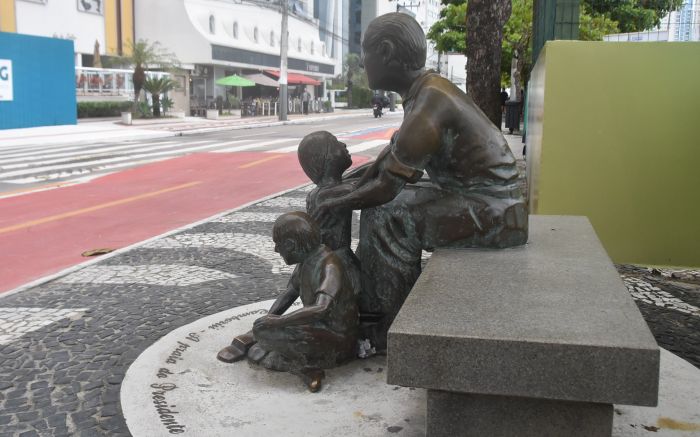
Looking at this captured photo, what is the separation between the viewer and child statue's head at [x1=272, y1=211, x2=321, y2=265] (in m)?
3.51

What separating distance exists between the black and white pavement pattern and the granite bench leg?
140cm

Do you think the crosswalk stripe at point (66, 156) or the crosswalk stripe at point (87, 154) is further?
the crosswalk stripe at point (66, 156)

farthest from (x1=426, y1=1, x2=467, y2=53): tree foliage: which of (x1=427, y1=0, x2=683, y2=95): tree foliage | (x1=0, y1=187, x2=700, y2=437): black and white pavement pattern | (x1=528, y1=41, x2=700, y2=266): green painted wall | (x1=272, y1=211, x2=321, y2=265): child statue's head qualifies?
(x1=272, y1=211, x2=321, y2=265): child statue's head

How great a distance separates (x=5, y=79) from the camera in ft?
78.6

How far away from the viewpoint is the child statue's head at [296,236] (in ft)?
11.5

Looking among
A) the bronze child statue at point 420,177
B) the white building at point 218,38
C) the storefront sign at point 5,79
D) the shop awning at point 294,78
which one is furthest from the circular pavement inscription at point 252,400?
the shop awning at point 294,78

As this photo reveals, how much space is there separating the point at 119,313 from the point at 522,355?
336cm

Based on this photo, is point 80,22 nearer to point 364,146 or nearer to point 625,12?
point 364,146

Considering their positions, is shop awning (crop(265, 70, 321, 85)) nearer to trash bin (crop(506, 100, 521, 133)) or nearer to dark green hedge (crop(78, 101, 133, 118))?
dark green hedge (crop(78, 101, 133, 118))

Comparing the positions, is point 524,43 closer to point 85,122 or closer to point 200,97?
point 85,122

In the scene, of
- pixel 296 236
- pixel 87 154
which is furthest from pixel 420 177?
pixel 87 154

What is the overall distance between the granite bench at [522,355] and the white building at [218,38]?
41109mm

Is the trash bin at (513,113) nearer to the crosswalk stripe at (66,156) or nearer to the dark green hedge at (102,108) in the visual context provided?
the crosswalk stripe at (66,156)

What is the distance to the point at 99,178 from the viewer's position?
514 inches
